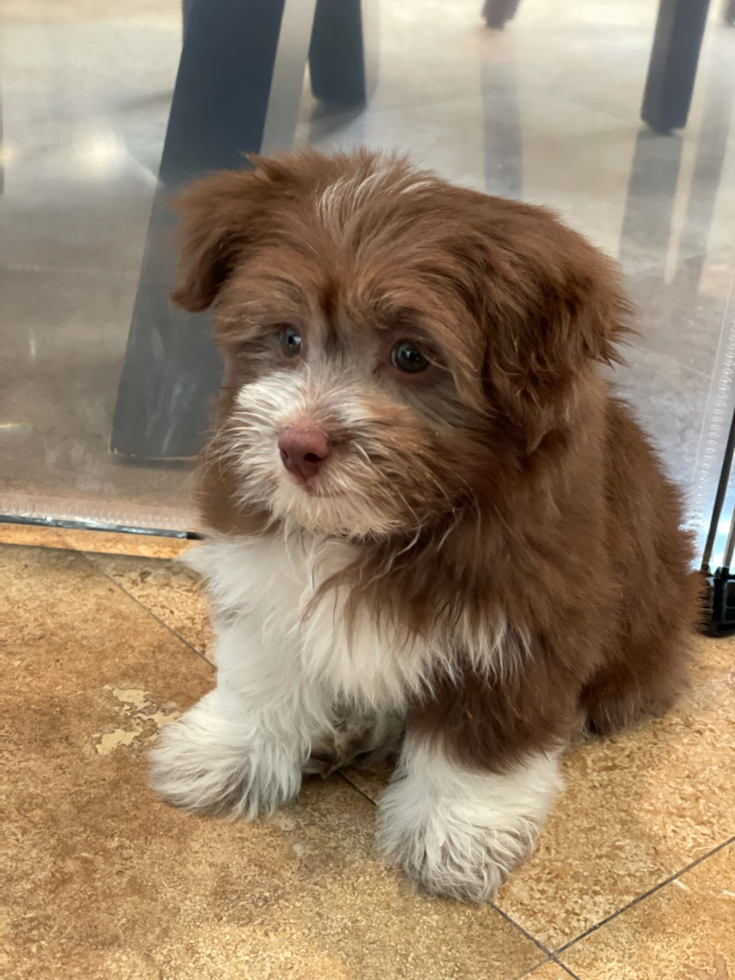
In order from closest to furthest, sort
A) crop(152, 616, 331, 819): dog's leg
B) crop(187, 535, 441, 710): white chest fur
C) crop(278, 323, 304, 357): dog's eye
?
crop(278, 323, 304, 357): dog's eye < crop(187, 535, 441, 710): white chest fur < crop(152, 616, 331, 819): dog's leg

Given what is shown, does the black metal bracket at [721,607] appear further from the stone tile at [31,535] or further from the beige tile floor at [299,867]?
the stone tile at [31,535]

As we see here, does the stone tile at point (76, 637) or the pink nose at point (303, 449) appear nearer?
the pink nose at point (303, 449)

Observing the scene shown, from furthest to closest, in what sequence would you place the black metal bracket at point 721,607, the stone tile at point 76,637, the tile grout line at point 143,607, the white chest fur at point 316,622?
the black metal bracket at point 721,607
the tile grout line at point 143,607
the stone tile at point 76,637
the white chest fur at point 316,622

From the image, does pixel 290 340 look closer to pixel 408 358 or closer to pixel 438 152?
pixel 408 358

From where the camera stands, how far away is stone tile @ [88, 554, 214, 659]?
2139mm

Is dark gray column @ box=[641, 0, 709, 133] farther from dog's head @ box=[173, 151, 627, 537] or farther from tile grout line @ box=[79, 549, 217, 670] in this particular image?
tile grout line @ box=[79, 549, 217, 670]

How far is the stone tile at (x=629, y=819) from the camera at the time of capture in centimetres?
160

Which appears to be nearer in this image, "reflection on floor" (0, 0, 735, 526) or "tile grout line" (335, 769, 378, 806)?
"tile grout line" (335, 769, 378, 806)

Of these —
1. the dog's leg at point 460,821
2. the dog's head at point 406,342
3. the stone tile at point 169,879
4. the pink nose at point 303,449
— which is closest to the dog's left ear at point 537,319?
the dog's head at point 406,342

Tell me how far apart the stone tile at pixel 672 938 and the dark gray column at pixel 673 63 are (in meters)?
1.50

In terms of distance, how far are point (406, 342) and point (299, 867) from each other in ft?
2.94

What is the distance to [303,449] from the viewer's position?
3.96ft

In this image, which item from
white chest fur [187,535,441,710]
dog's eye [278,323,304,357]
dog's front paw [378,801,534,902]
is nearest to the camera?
dog's eye [278,323,304,357]

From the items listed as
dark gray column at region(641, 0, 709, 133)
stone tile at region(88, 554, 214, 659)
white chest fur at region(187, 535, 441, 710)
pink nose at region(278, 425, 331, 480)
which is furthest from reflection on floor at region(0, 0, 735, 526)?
pink nose at region(278, 425, 331, 480)
